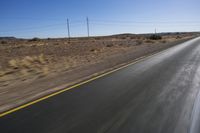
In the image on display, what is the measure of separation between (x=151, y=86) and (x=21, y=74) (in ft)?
26.5

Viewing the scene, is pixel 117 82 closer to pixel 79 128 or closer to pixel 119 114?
pixel 119 114

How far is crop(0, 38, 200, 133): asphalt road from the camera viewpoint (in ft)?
16.2

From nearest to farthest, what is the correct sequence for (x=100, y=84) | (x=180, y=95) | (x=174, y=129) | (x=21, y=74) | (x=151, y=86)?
(x=174, y=129)
(x=180, y=95)
(x=151, y=86)
(x=100, y=84)
(x=21, y=74)

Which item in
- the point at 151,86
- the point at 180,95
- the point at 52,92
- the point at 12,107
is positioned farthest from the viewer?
the point at 151,86

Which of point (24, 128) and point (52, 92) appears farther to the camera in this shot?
point (52, 92)

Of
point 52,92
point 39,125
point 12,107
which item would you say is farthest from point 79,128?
point 52,92

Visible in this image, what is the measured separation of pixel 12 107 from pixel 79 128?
2.75 m

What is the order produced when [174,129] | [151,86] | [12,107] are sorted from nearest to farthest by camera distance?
[174,129] < [12,107] < [151,86]

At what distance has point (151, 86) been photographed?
892cm

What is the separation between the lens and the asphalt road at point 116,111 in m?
4.94

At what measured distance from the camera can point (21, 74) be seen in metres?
13.4

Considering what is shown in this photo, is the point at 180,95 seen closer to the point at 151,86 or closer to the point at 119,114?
the point at 151,86

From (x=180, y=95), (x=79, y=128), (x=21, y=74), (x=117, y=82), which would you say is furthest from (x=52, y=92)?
(x=21, y=74)

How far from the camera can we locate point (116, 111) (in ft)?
19.7
